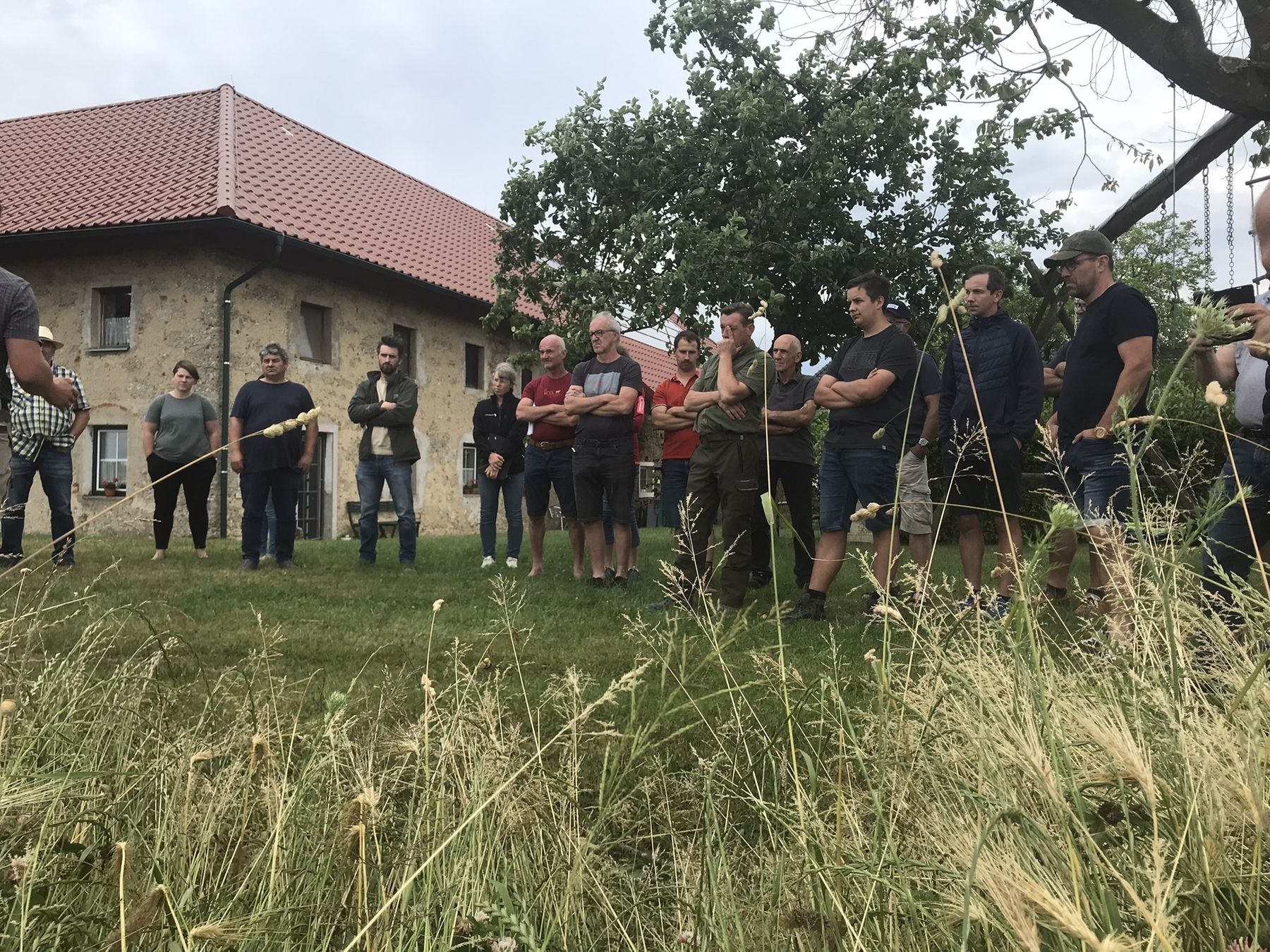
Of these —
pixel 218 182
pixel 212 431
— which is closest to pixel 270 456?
pixel 212 431

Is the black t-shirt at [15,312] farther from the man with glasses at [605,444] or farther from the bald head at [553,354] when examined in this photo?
the bald head at [553,354]

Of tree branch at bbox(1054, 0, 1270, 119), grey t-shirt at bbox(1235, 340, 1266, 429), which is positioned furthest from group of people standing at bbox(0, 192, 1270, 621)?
tree branch at bbox(1054, 0, 1270, 119)

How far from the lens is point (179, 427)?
8430 millimetres

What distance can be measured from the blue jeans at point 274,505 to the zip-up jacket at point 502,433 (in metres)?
1.67

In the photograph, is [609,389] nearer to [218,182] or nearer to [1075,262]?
[1075,262]

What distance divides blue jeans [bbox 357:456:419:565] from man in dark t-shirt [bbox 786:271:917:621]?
4133mm

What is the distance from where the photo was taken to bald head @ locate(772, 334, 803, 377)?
675 centimetres

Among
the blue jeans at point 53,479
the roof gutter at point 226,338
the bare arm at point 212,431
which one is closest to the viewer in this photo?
the blue jeans at point 53,479

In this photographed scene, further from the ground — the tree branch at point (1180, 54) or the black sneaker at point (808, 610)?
the tree branch at point (1180, 54)

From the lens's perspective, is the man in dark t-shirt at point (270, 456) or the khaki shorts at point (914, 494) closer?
the khaki shorts at point (914, 494)

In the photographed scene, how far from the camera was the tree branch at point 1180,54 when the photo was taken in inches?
233

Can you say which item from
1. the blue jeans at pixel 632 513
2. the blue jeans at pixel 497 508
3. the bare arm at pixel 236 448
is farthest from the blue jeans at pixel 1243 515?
the bare arm at pixel 236 448

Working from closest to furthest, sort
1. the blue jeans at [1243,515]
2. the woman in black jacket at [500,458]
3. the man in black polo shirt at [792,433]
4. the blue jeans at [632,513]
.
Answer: the blue jeans at [1243,515], the man in black polo shirt at [792,433], the blue jeans at [632,513], the woman in black jacket at [500,458]

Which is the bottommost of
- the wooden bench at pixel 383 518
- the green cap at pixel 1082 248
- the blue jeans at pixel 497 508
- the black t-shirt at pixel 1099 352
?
the wooden bench at pixel 383 518
